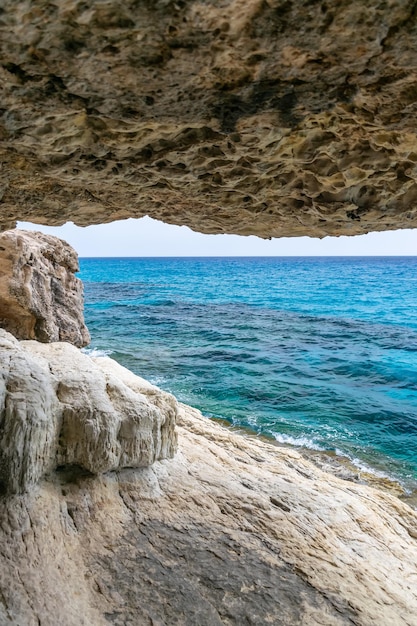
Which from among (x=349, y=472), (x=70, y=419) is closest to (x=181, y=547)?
(x=70, y=419)

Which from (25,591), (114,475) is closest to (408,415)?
(114,475)

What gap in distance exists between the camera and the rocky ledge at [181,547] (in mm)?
3711

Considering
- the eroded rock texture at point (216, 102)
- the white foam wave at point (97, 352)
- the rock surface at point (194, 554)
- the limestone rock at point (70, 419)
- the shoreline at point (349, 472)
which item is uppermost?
the eroded rock texture at point (216, 102)

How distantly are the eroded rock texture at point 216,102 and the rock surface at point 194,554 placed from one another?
3.31 m

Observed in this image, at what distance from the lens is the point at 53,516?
4.19 m

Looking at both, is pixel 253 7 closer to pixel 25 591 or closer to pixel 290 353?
pixel 25 591

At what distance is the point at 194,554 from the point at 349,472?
6.90 m

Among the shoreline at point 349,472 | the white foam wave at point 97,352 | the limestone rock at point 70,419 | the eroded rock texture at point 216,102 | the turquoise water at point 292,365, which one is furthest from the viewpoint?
the white foam wave at point 97,352

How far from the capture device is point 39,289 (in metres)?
11.0

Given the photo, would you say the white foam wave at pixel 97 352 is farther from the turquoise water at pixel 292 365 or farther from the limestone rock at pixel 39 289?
the limestone rock at pixel 39 289

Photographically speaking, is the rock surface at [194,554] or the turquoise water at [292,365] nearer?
the rock surface at [194,554]

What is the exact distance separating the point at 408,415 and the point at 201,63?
1436cm

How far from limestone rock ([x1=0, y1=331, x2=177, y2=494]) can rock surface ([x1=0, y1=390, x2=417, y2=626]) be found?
0.21 metres

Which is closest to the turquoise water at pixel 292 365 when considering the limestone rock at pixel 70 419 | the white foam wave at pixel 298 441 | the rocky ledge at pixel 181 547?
the white foam wave at pixel 298 441
